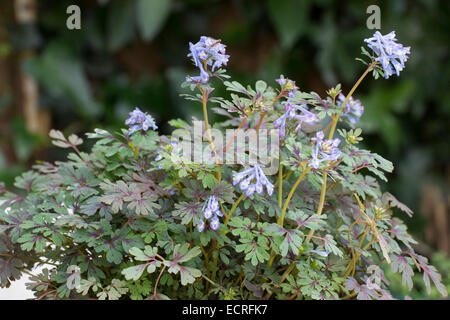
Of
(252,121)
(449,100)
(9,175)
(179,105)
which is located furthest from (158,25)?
(252,121)

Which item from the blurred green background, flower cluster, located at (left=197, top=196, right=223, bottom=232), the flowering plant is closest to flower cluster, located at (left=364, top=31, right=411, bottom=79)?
the flowering plant

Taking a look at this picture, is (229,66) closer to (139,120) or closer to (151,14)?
(151,14)

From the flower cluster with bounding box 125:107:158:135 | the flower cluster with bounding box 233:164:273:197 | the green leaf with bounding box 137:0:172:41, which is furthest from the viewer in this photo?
the green leaf with bounding box 137:0:172:41

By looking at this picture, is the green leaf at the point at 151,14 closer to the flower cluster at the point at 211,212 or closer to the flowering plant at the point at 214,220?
the flowering plant at the point at 214,220

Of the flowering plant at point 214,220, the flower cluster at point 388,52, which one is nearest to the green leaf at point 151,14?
the flowering plant at point 214,220

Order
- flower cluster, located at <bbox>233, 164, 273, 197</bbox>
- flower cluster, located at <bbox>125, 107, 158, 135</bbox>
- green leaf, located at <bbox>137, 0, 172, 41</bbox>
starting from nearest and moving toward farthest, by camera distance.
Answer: flower cluster, located at <bbox>233, 164, 273, 197</bbox> < flower cluster, located at <bbox>125, 107, 158, 135</bbox> < green leaf, located at <bbox>137, 0, 172, 41</bbox>

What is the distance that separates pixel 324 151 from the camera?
0.59 meters

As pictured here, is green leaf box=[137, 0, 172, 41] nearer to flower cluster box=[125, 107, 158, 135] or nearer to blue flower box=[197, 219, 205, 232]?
flower cluster box=[125, 107, 158, 135]

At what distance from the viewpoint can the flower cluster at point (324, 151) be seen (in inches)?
22.4

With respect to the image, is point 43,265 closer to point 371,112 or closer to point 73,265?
point 73,265

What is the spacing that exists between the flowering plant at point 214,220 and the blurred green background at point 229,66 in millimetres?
1564

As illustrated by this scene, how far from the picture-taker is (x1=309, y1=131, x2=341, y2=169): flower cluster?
570mm

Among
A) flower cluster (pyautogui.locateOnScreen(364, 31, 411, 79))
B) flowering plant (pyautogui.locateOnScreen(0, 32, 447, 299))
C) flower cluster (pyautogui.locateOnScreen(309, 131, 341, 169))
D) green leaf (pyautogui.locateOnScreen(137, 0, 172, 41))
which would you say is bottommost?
flowering plant (pyautogui.locateOnScreen(0, 32, 447, 299))
